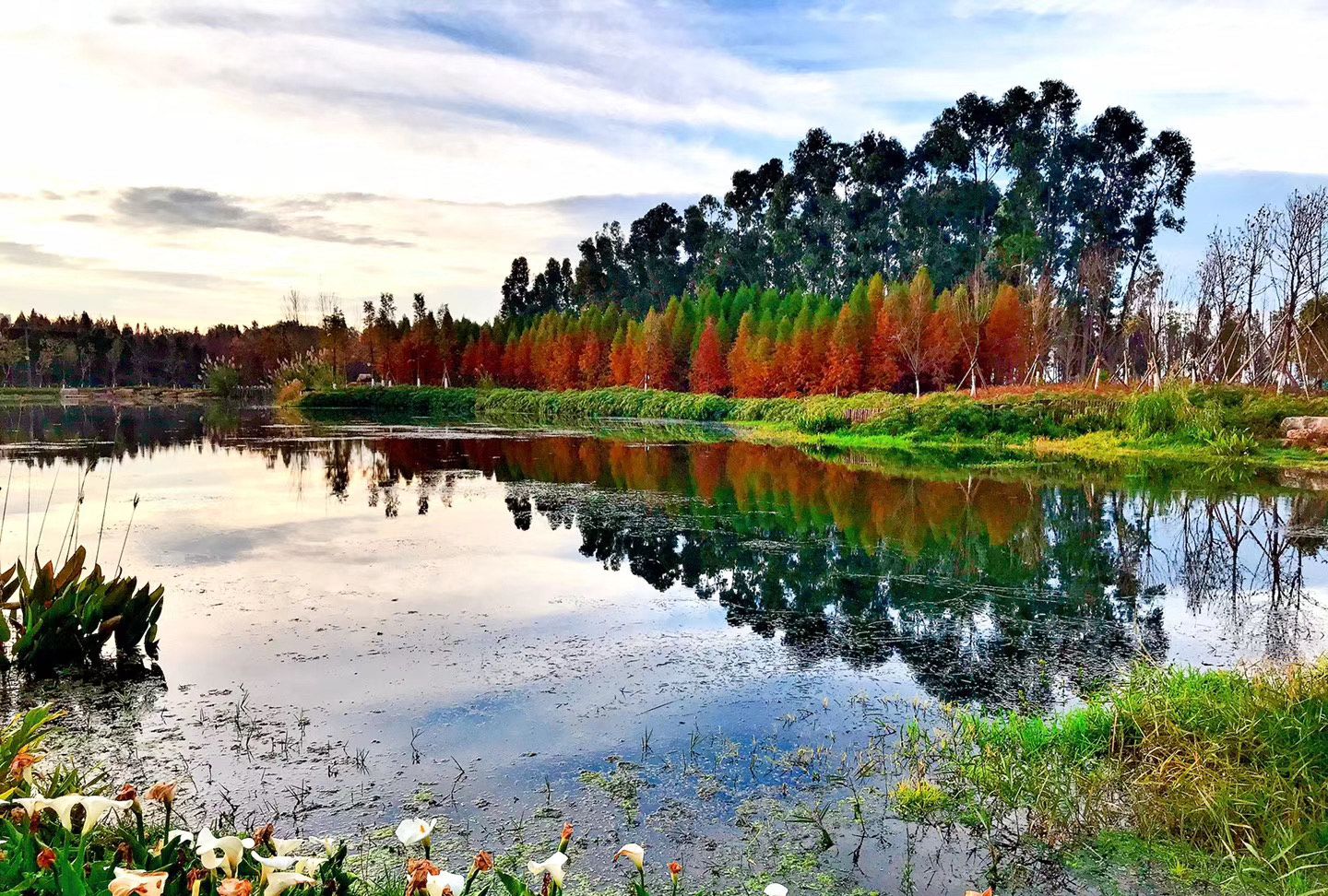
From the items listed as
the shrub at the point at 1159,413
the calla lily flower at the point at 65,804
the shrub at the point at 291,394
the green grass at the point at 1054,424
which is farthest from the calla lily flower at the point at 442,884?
the shrub at the point at 291,394

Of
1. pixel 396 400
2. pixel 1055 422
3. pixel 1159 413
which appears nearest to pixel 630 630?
pixel 1159 413

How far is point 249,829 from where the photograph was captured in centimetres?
379

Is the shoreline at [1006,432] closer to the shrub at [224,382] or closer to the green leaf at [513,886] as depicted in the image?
the green leaf at [513,886]

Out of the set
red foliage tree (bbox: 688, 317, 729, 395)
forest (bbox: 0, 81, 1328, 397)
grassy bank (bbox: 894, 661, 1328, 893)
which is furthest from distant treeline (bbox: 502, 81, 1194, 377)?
grassy bank (bbox: 894, 661, 1328, 893)

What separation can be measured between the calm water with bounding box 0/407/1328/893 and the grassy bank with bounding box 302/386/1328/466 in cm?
544

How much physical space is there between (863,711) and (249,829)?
11.2ft

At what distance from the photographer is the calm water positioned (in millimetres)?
4371

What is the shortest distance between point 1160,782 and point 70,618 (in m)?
6.61

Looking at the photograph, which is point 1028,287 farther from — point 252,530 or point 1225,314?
point 252,530

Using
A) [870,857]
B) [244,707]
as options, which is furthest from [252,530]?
[870,857]

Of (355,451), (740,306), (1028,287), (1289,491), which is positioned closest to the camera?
(1289,491)

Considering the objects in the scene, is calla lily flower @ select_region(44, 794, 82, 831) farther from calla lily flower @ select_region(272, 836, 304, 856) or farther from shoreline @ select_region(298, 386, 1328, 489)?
shoreline @ select_region(298, 386, 1328, 489)

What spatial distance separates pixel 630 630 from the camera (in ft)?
23.8

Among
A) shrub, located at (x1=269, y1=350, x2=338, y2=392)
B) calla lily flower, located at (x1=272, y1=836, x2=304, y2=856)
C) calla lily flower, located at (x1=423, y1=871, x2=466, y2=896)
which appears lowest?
calla lily flower, located at (x1=272, y1=836, x2=304, y2=856)
